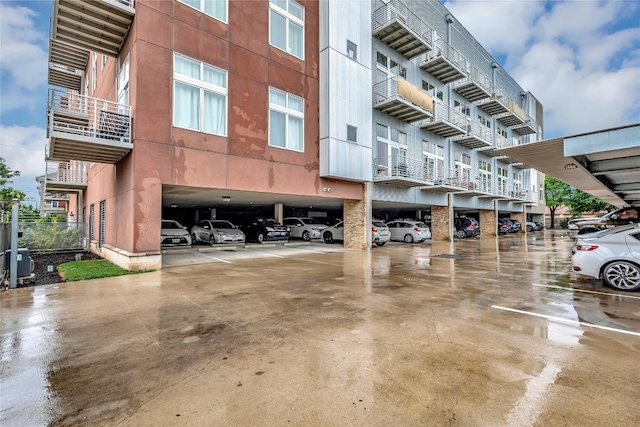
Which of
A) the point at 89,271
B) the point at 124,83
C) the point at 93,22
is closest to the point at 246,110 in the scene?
the point at 124,83

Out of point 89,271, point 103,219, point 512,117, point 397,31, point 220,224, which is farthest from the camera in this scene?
point 512,117

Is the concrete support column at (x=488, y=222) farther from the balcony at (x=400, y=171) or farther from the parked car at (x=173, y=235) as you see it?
Result: the parked car at (x=173, y=235)

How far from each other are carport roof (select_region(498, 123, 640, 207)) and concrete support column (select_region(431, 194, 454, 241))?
34.5ft

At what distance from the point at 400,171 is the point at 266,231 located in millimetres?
8556

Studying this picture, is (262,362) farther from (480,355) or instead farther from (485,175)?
(485,175)

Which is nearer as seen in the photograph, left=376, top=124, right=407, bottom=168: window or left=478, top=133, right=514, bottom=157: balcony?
left=376, top=124, right=407, bottom=168: window

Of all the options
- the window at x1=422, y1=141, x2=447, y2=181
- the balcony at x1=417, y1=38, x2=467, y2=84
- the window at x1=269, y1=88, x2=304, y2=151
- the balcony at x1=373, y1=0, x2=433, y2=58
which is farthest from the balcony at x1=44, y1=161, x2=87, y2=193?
the balcony at x1=417, y1=38, x2=467, y2=84

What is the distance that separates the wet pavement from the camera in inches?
103

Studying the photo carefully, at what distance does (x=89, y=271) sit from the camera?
364 inches

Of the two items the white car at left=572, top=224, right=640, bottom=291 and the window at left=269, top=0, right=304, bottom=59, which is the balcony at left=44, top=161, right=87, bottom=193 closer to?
the window at left=269, top=0, right=304, bottom=59

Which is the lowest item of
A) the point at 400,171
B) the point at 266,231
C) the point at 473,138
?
the point at 266,231

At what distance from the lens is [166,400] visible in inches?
110

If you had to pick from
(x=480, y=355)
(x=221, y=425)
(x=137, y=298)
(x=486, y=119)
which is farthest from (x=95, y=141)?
(x=486, y=119)

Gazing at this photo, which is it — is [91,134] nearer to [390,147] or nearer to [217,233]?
[217,233]
